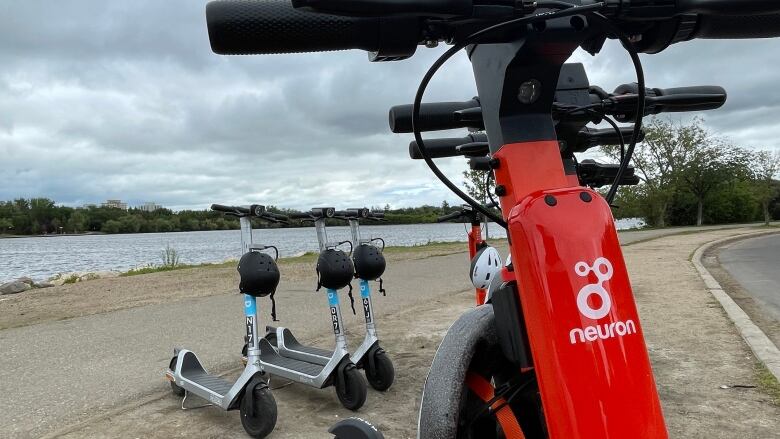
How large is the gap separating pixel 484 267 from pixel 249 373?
1.72 meters

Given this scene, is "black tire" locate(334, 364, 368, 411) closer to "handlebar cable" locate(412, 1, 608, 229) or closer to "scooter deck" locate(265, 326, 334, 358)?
"scooter deck" locate(265, 326, 334, 358)

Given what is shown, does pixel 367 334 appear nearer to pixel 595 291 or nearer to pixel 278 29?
pixel 595 291

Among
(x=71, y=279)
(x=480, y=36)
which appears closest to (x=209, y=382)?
(x=480, y=36)

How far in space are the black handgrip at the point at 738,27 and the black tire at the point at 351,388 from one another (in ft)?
10.9

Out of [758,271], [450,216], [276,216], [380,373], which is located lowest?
[758,271]

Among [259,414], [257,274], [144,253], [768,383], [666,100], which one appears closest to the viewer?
[666,100]

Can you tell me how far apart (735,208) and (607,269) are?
63.4 metres

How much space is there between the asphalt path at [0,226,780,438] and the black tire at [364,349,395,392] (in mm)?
1644

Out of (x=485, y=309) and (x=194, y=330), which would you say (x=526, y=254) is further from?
(x=194, y=330)

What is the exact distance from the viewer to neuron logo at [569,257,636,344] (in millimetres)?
1246

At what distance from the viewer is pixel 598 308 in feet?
4.14

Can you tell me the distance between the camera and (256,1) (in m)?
1.26

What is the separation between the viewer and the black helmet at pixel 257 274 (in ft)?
13.1

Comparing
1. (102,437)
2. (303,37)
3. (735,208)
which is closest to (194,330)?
(102,437)
